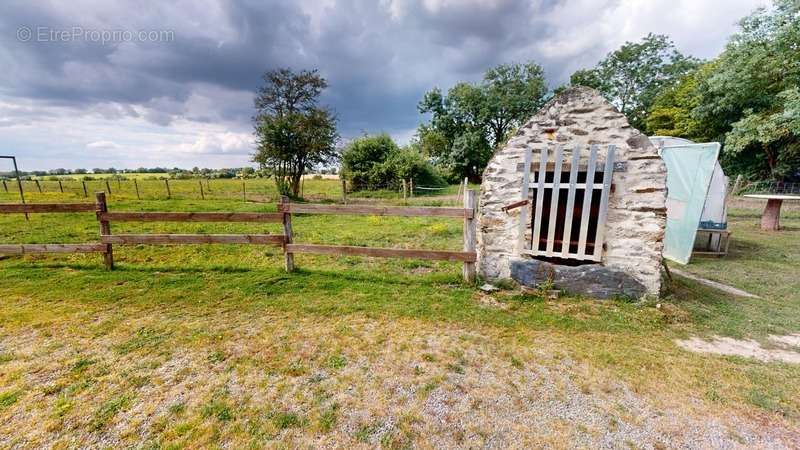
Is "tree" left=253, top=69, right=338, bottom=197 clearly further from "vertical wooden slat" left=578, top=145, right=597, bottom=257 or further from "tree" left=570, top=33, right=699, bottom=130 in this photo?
"tree" left=570, top=33, right=699, bottom=130

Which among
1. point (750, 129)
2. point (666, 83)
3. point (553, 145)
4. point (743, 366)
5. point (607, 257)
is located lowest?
point (743, 366)

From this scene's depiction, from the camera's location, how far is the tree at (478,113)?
30.1 m

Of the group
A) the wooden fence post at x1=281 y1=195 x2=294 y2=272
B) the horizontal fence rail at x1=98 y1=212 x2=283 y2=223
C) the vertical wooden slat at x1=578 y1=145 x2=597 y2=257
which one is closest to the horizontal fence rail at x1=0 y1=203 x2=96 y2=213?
the horizontal fence rail at x1=98 y1=212 x2=283 y2=223

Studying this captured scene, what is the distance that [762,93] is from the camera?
16094mm

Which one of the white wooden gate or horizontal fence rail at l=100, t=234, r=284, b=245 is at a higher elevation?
the white wooden gate

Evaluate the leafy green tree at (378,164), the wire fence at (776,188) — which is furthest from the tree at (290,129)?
the wire fence at (776,188)

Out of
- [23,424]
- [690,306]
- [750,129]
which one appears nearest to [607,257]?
[690,306]

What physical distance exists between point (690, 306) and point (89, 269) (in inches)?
369

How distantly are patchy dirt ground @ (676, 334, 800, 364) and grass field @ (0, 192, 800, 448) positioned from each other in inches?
4.7

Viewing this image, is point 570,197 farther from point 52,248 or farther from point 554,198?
point 52,248

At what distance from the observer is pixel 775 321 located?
3.60m

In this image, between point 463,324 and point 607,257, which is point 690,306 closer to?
point 607,257

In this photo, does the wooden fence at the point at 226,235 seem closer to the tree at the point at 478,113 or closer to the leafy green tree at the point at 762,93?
the leafy green tree at the point at 762,93

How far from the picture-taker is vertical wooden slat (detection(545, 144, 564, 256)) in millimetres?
4020
